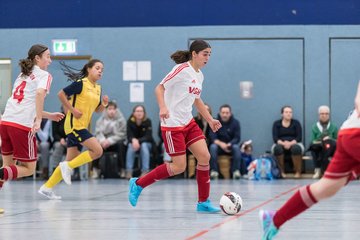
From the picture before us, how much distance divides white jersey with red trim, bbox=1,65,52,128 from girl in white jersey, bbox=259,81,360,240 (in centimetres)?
436

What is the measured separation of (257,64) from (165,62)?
2060 millimetres

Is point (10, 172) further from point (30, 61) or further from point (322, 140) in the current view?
point (322, 140)

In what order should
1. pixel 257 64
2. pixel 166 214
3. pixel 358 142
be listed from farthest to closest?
1. pixel 257 64
2. pixel 166 214
3. pixel 358 142

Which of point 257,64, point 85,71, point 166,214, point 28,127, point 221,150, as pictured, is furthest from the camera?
point 257,64

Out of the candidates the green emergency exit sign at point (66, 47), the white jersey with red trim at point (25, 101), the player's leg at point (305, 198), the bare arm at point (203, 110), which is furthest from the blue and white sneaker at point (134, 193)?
the green emergency exit sign at point (66, 47)

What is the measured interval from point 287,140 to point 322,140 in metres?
0.78

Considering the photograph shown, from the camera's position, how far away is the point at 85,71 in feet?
35.8

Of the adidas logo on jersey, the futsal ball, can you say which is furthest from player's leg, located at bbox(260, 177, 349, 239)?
the adidas logo on jersey

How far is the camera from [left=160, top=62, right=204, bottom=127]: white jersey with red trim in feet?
Result: 27.8

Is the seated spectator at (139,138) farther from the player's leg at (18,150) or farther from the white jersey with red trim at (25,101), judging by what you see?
the white jersey with red trim at (25,101)

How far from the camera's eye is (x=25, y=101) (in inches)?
356

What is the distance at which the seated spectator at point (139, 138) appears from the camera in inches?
655

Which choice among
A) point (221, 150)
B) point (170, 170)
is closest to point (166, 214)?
point (170, 170)

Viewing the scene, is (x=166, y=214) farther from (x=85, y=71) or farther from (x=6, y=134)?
(x=85, y=71)
